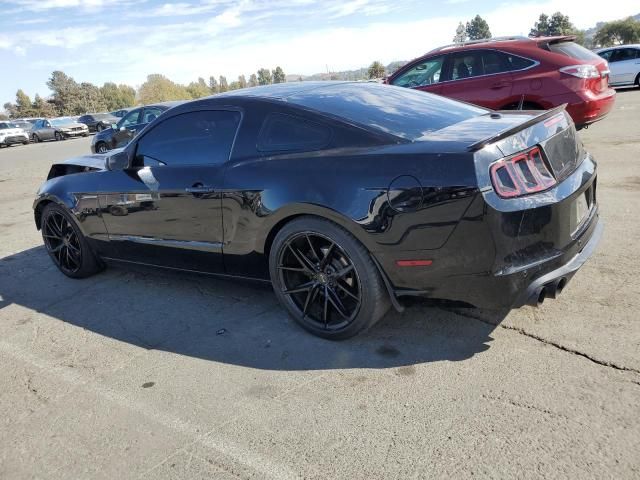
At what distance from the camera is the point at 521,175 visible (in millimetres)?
2771

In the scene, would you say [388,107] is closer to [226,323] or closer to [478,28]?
Answer: [226,323]

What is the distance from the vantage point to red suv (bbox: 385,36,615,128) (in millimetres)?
7547

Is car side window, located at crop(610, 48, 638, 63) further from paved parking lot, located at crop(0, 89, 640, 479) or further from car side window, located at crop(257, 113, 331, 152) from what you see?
car side window, located at crop(257, 113, 331, 152)

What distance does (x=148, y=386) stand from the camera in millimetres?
3113

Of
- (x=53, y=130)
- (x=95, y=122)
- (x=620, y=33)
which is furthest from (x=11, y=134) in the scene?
(x=620, y=33)

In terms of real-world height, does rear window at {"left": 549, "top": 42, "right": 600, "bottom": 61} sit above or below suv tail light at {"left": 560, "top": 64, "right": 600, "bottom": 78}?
above

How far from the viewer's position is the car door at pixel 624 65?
19.8 meters

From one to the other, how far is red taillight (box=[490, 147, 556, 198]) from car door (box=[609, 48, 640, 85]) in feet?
66.9

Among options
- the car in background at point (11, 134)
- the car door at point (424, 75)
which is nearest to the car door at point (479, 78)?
the car door at point (424, 75)

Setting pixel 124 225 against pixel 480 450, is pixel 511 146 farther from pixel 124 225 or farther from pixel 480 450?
pixel 124 225

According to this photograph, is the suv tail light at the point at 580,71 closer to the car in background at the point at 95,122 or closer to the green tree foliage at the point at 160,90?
the car in background at the point at 95,122

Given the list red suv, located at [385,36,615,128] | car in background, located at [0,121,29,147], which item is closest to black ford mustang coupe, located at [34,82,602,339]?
red suv, located at [385,36,615,128]

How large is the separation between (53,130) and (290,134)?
3311 centimetres

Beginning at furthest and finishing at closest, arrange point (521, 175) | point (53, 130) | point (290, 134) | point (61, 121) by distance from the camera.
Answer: point (61, 121), point (53, 130), point (290, 134), point (521, 175)
